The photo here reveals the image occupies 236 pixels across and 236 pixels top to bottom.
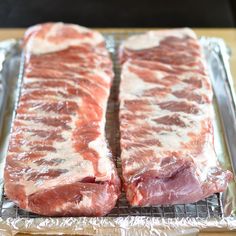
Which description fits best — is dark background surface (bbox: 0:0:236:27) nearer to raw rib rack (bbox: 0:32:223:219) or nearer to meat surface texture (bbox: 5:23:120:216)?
meat surface texture (bbox: 5:23:120:216)

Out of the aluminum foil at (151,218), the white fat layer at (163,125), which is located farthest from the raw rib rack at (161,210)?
the white fat layer at (163,125)

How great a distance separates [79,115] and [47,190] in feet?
1.48

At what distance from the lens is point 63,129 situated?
2090 mm

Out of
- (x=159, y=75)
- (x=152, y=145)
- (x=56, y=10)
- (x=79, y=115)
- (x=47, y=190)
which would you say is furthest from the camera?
(x=56, y=10)

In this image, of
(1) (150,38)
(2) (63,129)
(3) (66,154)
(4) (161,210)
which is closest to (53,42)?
(1) (150,38)

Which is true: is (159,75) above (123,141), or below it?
above

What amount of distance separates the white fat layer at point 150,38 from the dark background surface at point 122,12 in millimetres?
890

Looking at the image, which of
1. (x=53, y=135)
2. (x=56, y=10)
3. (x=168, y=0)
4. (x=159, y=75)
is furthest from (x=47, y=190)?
(x=168, y=0)

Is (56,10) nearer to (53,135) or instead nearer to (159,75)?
(159,75)

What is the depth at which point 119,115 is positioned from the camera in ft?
7.26

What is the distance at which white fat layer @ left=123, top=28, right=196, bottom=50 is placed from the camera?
2.59 meters

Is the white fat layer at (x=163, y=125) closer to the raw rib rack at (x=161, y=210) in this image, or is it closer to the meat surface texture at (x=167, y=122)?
the meat surface texture at (x=167, y=122)

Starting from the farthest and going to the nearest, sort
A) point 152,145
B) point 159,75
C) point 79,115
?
point 159,75
point 79,115
point 152,145

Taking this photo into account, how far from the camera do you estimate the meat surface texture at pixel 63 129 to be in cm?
184
